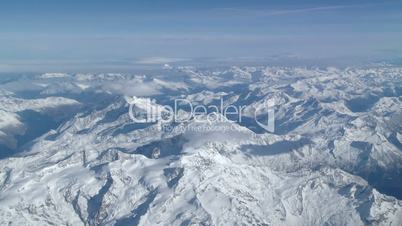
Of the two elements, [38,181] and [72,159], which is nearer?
[38,181]

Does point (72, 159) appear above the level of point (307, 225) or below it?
above

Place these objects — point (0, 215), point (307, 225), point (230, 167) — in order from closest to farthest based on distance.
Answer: point (0, 215)
point (307, 225)
point (230, 167)

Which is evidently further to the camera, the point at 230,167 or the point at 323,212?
the point at 230,167

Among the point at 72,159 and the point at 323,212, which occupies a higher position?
the point at 72,159

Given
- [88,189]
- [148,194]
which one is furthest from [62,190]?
[148,194]

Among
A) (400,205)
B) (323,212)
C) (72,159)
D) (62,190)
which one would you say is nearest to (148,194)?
(62,190)

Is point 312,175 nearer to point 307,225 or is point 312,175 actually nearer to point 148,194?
point 307,225

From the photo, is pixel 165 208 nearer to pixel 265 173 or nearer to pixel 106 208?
pixel 106 208

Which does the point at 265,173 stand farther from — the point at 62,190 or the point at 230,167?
the point at 62,190

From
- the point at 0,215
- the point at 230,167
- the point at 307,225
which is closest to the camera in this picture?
the point at 0,215
